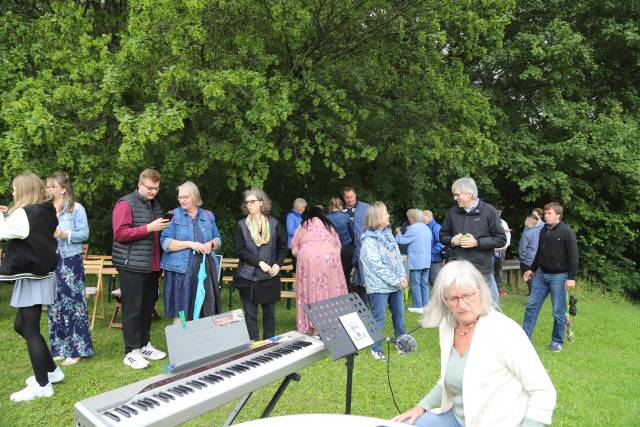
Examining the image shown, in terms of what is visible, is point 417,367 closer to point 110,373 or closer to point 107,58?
point 110,373

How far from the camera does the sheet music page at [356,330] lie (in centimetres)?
257

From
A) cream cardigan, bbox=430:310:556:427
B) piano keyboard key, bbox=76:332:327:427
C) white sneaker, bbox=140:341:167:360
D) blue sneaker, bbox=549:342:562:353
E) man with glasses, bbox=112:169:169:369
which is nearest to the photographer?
piano keyboard key, bbox=76:332:327:427

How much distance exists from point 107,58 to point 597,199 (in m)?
12.4

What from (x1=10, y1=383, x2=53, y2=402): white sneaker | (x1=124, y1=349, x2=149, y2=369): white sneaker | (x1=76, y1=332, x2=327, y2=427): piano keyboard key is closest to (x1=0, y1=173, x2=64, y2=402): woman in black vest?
(x1=10, y1=383, x2=53, y2=402): white sneaker

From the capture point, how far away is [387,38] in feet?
26.2

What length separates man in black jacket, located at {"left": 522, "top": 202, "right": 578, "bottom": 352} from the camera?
17.1ft

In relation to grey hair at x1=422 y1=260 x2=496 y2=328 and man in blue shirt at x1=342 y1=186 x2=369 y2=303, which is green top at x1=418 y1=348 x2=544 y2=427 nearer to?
grey hair at x1=422 y1=260 x2=496 y2=328

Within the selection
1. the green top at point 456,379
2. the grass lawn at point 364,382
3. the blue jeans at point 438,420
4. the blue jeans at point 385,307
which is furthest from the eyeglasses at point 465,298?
the blue jeans at point 385,307

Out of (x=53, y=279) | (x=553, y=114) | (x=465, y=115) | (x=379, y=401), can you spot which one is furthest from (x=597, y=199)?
(x=53, y=279)

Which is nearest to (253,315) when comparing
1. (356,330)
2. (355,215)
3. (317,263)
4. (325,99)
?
(317,263)

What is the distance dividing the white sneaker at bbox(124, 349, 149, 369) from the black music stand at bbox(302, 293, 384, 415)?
2.55 metres

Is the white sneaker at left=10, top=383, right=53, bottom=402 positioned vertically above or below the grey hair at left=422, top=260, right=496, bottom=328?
below

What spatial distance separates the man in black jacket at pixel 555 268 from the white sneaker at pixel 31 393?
198 inches

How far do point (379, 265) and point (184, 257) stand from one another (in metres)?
2.03
